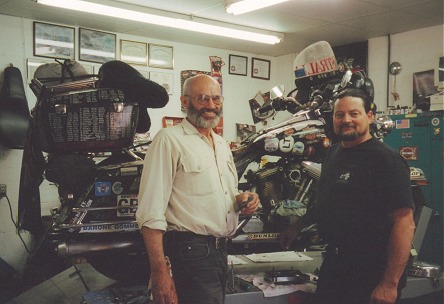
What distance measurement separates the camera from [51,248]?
305cm

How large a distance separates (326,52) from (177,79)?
330 cm

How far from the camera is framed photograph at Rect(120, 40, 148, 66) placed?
654 cm

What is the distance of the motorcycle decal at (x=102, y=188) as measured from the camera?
123 inches

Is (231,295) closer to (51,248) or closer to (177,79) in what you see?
(51,248)

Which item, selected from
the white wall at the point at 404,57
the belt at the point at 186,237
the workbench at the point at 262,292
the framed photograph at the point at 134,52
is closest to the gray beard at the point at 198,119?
the belt at the point at 186,237

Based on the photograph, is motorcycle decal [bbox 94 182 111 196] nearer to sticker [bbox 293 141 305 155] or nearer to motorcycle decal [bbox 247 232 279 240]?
motorcycle decal [bbox 247 232 279 240]

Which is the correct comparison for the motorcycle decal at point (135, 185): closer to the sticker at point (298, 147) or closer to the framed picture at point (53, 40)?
the sticker at point (298, 147)

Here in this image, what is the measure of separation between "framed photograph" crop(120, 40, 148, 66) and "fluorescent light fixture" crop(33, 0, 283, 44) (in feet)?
3.50

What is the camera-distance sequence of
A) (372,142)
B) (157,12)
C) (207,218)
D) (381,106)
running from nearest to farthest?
(207,218)
(372,142)
(157,12)
(381,106)

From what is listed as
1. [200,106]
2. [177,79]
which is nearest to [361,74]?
[200,106]

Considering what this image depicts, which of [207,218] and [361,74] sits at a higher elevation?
[361,74]

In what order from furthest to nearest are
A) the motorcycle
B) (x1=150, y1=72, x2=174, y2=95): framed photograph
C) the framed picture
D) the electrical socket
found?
1. (x1=150, y1=72, x2=174, y2=95): framed photograph
2. the framed picture
3. the electrical socket
4. the motorcycle

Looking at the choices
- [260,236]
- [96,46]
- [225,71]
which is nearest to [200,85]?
[260,236]

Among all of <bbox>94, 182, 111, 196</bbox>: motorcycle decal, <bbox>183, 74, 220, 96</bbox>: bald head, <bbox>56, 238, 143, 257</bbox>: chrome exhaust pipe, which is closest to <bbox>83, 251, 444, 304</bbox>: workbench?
<bbox>56, 238, 143, 257</bbox>: chrome exhaust pipe
